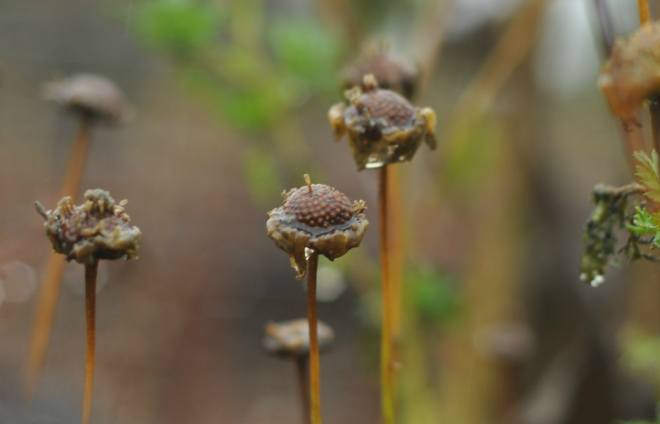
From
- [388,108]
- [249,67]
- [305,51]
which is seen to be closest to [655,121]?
[388,108]

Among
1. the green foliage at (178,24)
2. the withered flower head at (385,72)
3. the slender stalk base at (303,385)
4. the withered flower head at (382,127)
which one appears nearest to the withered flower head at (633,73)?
the withered flower head at (382,127)

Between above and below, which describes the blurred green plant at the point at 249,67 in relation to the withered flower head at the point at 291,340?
above

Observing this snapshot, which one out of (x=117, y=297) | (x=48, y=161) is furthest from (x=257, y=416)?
(x=48, y=161)

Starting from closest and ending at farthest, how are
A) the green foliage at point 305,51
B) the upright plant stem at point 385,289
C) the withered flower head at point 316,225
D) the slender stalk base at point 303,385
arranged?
the withered flower head at point 316,225, the upright plant stem at point 385,289, the slender stalk base at point 303,385, the green foliage at point 305,51

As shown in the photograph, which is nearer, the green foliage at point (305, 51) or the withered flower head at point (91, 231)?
the withered flower head at point (91, 231)

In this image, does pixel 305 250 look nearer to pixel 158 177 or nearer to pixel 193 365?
pixel 193 365

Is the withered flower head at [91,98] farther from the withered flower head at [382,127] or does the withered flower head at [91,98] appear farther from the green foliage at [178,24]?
the withered flower head at [382,127]

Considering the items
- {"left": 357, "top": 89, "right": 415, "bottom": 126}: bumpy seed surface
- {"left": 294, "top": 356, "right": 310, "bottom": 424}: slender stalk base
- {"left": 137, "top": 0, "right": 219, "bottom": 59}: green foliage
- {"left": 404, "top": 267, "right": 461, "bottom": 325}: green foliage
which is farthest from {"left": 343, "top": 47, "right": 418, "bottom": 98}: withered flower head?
{"left": 404, "top": 267, "right": 461, "bottom": 325}: green foliage
